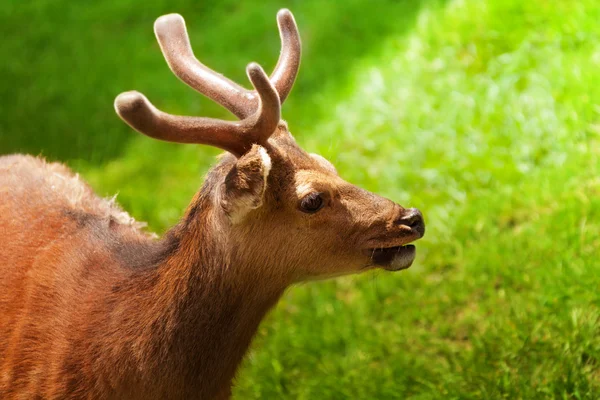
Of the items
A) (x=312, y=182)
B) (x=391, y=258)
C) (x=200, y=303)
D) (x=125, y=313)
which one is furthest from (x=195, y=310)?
(x=391, y=258)

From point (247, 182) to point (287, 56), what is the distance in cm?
78

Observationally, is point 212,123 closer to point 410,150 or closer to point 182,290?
point 182,290

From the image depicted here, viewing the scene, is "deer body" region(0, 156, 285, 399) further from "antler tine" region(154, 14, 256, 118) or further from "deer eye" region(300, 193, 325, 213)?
"antler tine" region(154, 14, 256, 118)

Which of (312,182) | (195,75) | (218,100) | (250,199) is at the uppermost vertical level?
(195,75)

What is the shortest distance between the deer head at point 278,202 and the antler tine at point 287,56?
Answer: 0.24m

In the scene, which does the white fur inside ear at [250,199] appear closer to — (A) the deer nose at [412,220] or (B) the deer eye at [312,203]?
(B) the deer eye at [312,203]

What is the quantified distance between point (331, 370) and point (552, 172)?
1852mm

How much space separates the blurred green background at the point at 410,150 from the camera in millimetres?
4117

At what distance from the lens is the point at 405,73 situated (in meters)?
6.32

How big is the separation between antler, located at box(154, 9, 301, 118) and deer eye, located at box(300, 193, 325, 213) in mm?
415

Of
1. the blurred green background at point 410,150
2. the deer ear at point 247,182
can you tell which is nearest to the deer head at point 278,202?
the deer ear at point 247,182

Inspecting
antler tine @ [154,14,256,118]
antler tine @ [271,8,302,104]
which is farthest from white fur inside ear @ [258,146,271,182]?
antler tine @ [271,8,302,104]

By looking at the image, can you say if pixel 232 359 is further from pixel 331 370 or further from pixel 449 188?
pixel 449 188

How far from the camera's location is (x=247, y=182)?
9.50 feet
